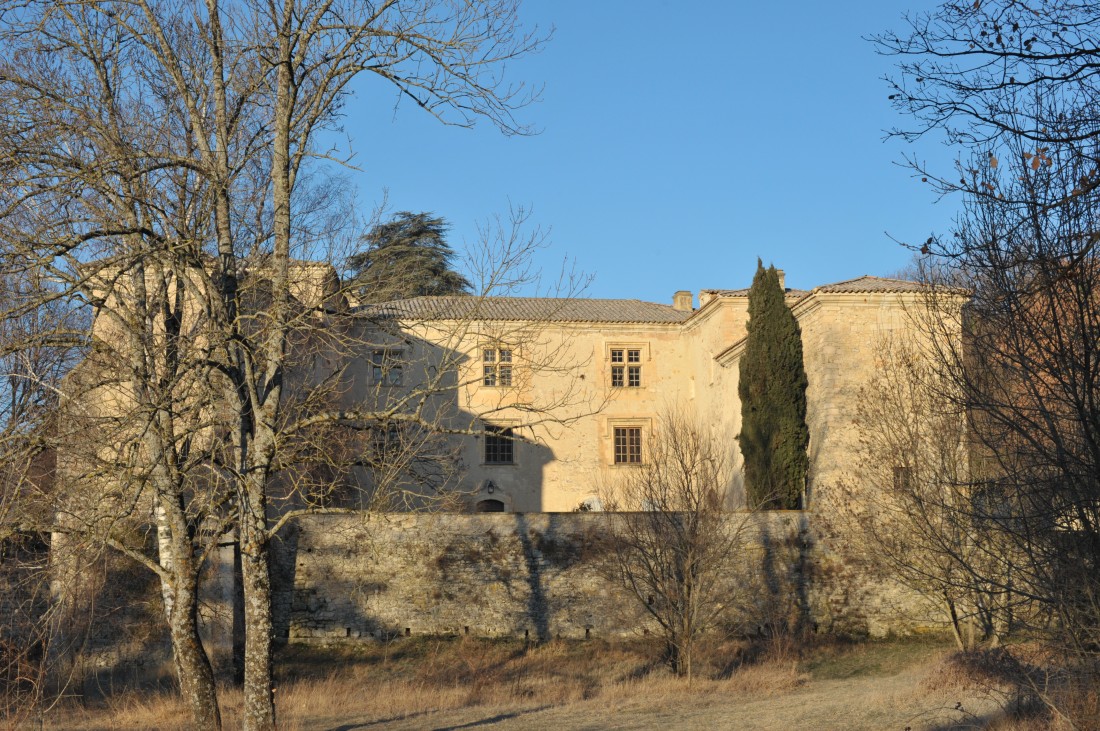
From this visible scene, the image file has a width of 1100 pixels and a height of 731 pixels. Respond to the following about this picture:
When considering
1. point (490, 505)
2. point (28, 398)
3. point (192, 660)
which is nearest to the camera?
point (28, 398)

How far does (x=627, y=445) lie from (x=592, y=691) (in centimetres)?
1683

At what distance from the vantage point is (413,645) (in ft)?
66.4

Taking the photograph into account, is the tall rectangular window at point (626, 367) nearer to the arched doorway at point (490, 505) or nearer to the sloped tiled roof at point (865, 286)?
the arched doorway at point (490, 505)

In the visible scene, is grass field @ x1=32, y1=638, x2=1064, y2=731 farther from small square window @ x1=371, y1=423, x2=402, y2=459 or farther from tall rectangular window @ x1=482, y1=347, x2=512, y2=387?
tall rectangular window @ x1=482, y1=347, x2=512, y2=387

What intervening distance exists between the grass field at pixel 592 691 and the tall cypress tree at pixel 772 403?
4146 millimetres

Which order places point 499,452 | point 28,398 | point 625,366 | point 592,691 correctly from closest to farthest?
point 28,398, point 592,691, point 499,452, point 625,366

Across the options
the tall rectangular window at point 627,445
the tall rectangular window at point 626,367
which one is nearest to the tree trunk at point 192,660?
the tall rectangular window at point 627,445

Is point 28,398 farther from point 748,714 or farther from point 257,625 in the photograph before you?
point 748,714

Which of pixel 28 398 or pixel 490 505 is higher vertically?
pixel 28 398

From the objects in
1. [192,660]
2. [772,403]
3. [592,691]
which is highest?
[772,403]

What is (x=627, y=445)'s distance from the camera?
108 ft

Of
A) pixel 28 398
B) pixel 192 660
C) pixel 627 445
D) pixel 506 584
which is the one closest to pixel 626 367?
pixel 627 445

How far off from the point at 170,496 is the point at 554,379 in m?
22.2

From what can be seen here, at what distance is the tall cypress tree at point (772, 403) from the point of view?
2353cm
